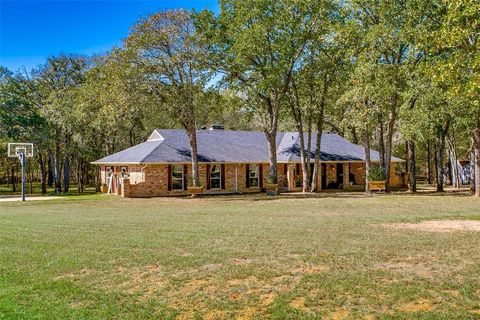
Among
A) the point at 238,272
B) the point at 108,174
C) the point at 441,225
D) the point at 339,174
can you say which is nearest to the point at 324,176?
the point at 339,174

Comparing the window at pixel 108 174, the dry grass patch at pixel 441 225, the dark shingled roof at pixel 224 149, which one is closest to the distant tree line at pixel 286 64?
the dark shingled roof at pixel 224 149

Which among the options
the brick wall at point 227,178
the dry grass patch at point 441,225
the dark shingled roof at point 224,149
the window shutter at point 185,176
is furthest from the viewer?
the window shutter at point 185,176

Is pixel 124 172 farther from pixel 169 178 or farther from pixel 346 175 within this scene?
pixel 346 175

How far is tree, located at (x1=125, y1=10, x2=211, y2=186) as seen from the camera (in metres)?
25.3

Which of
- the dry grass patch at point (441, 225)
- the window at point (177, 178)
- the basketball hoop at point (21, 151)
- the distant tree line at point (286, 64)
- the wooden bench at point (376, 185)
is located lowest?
the dry grass patch at point (441, 225)

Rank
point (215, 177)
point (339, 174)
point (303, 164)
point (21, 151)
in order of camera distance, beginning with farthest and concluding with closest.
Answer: point (339, 174)
point (215, 177)
point (303, 164)
point (21, 151)

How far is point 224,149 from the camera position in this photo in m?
32.0

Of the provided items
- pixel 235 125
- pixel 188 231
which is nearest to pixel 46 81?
pixel 235 125

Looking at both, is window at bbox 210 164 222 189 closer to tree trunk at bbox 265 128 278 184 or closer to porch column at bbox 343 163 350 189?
tree trunk at bbox 265 128 278 184

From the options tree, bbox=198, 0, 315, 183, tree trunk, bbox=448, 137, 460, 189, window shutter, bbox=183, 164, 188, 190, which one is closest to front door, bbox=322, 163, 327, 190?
tree, bbox=198, 0, 315, 183

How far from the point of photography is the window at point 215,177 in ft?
100

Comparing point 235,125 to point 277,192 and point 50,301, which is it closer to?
point 277,192

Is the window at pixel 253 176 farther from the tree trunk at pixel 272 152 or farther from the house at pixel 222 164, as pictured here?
the tree trunk at pixel 272 152

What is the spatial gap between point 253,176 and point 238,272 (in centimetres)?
2411
